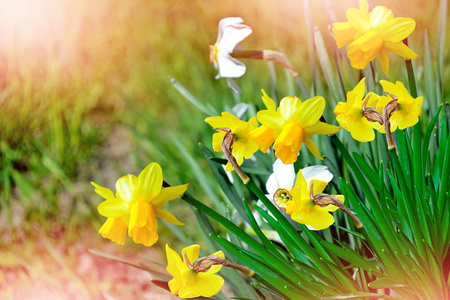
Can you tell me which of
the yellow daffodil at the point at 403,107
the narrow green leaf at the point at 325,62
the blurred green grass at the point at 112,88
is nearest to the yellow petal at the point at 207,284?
the yellow daffodil at the point at 403,107

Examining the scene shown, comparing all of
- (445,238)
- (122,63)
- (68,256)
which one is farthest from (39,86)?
(445,238)

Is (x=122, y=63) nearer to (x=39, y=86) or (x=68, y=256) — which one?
(x=39, y=86)

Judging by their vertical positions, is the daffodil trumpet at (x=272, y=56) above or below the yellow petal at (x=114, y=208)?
above

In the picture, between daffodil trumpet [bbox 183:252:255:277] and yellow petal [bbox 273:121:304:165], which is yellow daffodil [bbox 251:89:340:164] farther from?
daffodil trumpet [bbox 183:252:255:277]

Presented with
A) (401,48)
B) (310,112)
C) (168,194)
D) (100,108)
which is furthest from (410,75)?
(100,108)

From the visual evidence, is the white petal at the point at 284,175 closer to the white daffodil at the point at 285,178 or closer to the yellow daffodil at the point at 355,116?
the white daffodil at the point at 285,178

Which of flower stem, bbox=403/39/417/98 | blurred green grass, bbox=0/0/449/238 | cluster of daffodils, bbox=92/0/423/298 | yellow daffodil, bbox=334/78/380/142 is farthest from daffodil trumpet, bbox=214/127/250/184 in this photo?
blurred green grass, bbox=0/0/449/238

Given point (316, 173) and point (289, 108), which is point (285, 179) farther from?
point (289, 108)
